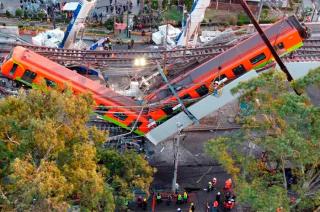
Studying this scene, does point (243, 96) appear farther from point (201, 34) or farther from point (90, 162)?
point (201, 34)

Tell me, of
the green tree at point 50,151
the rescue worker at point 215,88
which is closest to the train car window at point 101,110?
the rescue worker at point 215,88

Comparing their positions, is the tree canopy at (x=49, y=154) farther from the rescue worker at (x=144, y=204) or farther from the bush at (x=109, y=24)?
the bush at (x=109, y=24)

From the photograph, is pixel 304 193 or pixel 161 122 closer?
pixel 304 193

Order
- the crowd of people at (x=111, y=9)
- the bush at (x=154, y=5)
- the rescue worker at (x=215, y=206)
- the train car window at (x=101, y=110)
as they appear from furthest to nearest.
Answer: the bush at (x=154, y=5) < the crowd of people at (x=111, y=9) < the train car window at (x=101, y=110) < the rescue worker at (x=215, y=206)

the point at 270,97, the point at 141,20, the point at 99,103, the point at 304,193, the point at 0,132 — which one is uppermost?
the point at 141,20

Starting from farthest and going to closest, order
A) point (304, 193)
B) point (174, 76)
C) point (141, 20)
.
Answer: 1. point (141, 20)
2. point (174, 76)
3. point (304, 193)

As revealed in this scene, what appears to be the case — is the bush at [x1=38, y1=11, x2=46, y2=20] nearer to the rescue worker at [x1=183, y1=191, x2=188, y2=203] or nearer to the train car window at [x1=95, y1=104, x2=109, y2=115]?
the train car window at [x1=95, y1=104, x2=109, y2=115]

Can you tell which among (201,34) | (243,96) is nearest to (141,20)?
(201,34)
